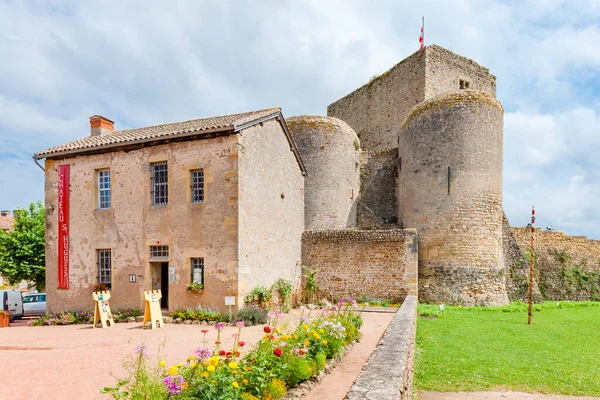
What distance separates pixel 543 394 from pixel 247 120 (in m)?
10.6

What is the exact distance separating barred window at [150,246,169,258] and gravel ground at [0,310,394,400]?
2.37m

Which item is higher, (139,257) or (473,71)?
(473,71)

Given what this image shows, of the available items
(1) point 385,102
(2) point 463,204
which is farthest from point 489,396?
(1) point 385,102

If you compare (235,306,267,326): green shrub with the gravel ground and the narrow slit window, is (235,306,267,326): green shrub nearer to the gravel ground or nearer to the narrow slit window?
the gravel ground

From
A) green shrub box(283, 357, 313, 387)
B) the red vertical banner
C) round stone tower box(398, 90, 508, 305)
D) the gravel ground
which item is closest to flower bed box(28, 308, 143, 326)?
the gravel ground

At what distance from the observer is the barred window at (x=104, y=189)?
14.2 meters

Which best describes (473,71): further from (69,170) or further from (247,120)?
(69,170)

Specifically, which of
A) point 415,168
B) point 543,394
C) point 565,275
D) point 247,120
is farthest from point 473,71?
point 543,394

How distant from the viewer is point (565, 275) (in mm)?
22875

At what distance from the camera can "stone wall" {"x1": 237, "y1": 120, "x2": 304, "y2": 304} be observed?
487 inches

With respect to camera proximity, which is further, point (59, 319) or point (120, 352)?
point (59, 319)

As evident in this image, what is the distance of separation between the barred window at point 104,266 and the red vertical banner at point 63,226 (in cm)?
147

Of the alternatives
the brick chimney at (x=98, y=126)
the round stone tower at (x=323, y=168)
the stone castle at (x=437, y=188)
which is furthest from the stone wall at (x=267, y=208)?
the brick chimney at (x=98, y=126)

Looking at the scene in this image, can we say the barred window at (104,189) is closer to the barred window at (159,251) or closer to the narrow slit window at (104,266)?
the narrow slit window at (104,266)
